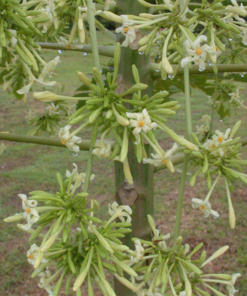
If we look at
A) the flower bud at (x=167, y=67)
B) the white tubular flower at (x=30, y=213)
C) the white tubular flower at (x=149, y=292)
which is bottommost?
the white tubular flower at (x=149, y=292)

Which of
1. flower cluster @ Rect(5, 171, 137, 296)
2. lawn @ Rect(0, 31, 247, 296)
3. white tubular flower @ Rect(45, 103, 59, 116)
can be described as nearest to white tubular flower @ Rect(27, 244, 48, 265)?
flower cluster @ Rect(5, 171, 137, 296)

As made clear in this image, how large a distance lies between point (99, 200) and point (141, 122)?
3.24 metres

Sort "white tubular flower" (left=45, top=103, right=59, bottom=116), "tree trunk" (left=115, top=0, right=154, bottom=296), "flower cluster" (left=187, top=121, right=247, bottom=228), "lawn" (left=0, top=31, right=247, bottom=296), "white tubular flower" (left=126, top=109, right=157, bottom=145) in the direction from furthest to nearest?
"lawn" (left=0, top=31, right=247, bottom=296) → "white tubular flower" (left=45, top=103, right=59, bottom=116) → "tree trunk" (left=115, top=0, right=154, bottom=296) → "flower cluster" (left=187, top=121, right=247, bottom=228) → "white tubular flower" (left=126, top=109, right=157, bottom=145)

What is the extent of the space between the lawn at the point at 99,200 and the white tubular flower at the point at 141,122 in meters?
1.70

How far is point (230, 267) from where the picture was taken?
9.86 feet

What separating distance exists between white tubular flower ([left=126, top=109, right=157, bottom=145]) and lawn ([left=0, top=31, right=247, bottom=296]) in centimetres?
170

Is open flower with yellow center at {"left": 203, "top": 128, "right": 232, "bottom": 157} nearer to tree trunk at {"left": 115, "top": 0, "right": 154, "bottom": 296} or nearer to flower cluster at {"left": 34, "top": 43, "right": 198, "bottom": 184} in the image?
flower cluster at {"left": 34, "top": 43, "right": 198, "bottom": 184}

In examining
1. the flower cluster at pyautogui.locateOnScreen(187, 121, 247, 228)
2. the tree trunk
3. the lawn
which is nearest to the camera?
the flower cluster at pyautogui.locateOnScreen(187, 121, 247, 228)

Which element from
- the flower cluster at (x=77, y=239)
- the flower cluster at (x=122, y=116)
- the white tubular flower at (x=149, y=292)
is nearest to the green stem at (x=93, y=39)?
the flower cluster at (x=122, y=116)

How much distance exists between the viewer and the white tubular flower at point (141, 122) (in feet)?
2.27

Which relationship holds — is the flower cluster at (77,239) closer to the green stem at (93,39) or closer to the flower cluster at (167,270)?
the flower cluster at (167,270)

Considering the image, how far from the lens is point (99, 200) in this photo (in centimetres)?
387

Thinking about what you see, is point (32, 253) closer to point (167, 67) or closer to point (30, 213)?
point (30, 213)

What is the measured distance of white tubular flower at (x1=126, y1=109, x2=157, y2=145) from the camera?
69cm
